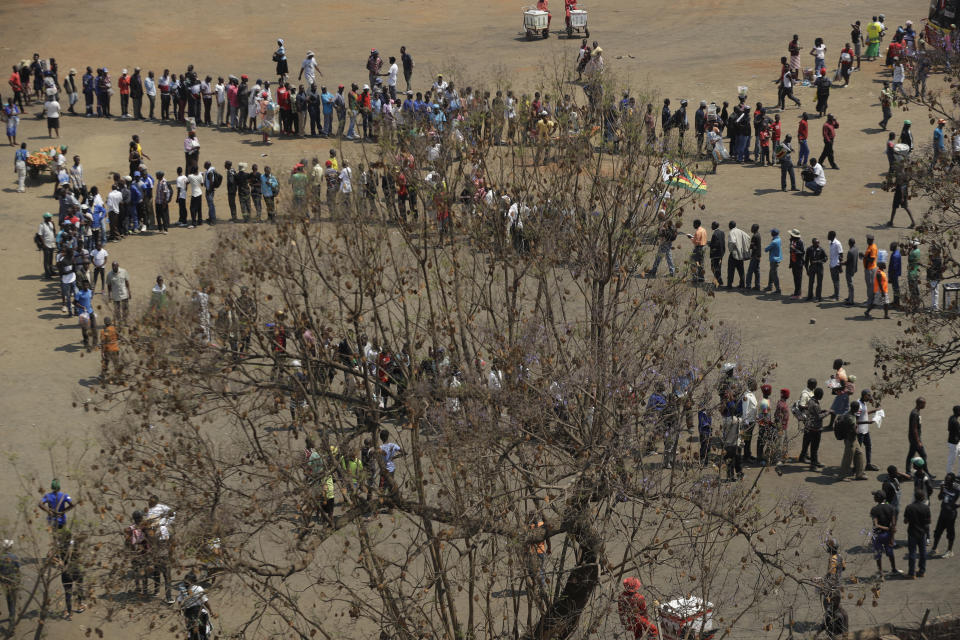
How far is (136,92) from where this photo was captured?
39.7 meters

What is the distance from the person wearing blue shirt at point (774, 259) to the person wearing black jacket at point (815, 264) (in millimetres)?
679

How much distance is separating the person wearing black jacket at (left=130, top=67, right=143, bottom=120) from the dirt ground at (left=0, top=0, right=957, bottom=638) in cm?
97

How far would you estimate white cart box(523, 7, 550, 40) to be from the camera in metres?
46.4

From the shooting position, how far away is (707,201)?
108ft

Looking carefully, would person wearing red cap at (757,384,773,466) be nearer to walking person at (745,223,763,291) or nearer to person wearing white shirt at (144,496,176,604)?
walking person at (745,223,763,291)

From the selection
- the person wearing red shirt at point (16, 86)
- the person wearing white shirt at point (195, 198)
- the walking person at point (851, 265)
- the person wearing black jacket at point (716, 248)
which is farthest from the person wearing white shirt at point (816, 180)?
the person wearing red shirt at point (16, 86)

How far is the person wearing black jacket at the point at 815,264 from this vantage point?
1078 inches

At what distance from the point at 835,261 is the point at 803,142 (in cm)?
810

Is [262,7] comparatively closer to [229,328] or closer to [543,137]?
[543,137]

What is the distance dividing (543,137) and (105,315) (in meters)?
12.6

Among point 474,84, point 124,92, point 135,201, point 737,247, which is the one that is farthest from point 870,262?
point 124,92

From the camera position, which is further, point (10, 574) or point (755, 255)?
point (755, 255)

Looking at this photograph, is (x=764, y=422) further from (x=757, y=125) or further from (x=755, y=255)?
(x=757, y=125)

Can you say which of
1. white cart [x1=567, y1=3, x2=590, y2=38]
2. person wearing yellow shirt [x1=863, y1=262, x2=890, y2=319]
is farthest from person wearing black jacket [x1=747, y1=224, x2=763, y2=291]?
white cart [x1=567, y1=3, x2=590, y2=38]
